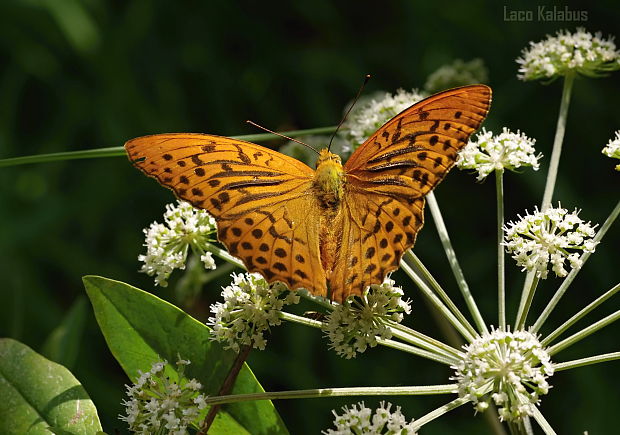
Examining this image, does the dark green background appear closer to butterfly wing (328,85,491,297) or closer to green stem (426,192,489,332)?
green stem (426,192,489,332)

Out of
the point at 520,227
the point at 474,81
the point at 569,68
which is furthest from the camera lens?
the point at 474,81

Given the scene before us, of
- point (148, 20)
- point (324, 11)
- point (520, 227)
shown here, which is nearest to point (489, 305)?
point (520, 227)

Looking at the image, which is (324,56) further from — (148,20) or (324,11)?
(148,20)

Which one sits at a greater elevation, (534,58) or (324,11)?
(324,11)

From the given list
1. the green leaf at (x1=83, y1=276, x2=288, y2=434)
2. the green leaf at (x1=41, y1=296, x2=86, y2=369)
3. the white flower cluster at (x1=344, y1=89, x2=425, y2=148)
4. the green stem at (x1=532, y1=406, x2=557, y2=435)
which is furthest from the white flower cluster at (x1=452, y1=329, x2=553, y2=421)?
the green leaf at (x1=41, y1=296, x2=86, y2=369)

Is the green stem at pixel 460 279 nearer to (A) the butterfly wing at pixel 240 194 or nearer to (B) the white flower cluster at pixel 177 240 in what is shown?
(A) the butterfly wing at pixel 240 194

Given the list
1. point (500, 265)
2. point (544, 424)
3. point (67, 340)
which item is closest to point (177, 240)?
point (67, 340)

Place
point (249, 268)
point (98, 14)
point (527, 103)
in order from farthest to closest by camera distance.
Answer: point (98, 14)
point (527, 103)
point (249, 268)
